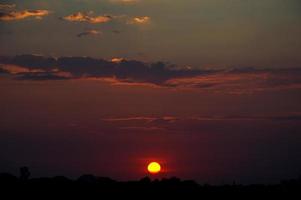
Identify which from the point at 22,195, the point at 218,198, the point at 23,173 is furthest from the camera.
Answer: the point at 23,173

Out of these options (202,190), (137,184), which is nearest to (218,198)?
(202,190)

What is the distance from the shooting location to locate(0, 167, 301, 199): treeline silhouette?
46625mm

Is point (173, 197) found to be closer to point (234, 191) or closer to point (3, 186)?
A: point (234, 191)

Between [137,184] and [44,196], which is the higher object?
[137,184]

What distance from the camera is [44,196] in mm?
45406

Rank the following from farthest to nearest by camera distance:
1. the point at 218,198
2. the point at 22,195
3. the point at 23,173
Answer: the point at 23,173, the point at 218,198, the point at 22,195

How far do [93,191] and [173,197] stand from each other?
4.84 m

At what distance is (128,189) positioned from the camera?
49.0 metres

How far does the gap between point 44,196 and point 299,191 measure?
17.3 metres

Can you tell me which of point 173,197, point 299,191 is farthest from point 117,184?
point 299,191

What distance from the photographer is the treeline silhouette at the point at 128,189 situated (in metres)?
46.6

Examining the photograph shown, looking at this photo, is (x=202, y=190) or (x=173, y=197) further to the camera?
(x=202, y=190)

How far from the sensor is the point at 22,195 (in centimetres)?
4506

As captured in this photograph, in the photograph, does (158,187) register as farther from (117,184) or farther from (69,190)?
(69,190)
